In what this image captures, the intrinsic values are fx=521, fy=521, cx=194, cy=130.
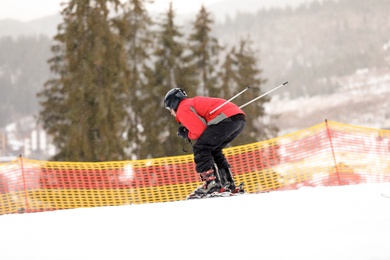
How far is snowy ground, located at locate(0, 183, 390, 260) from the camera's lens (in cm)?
292

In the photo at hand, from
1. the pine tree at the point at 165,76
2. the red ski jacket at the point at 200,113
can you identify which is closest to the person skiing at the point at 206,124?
the red ski jacket at the point at 200,113

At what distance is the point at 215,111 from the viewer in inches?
246

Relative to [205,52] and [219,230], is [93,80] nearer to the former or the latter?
[205,52]

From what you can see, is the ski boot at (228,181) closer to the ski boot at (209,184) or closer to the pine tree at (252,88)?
the ski boot at (209,184)

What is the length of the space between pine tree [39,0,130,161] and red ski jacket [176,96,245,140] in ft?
52.0

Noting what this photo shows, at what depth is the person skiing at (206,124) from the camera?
6.20 m

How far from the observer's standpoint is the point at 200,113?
6.28 m

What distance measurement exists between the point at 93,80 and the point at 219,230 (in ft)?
63.8

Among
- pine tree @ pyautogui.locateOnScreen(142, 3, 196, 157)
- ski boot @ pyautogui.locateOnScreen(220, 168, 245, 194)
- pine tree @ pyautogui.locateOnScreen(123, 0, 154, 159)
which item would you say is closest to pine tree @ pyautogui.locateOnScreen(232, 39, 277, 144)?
pine tree @ pyautogui.locateOnScreen(142, 3, 196, 157)

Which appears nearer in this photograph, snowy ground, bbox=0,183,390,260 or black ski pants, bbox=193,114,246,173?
snowy ground, bbox=0,183,390,260

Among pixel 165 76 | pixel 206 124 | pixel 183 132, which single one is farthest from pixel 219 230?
pixel 165 76

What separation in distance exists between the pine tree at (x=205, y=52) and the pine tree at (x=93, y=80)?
8559 millimetres

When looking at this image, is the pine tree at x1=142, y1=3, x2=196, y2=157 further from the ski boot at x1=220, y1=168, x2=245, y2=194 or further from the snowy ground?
the snowy ground

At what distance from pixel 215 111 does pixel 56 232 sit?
2.98 metres
